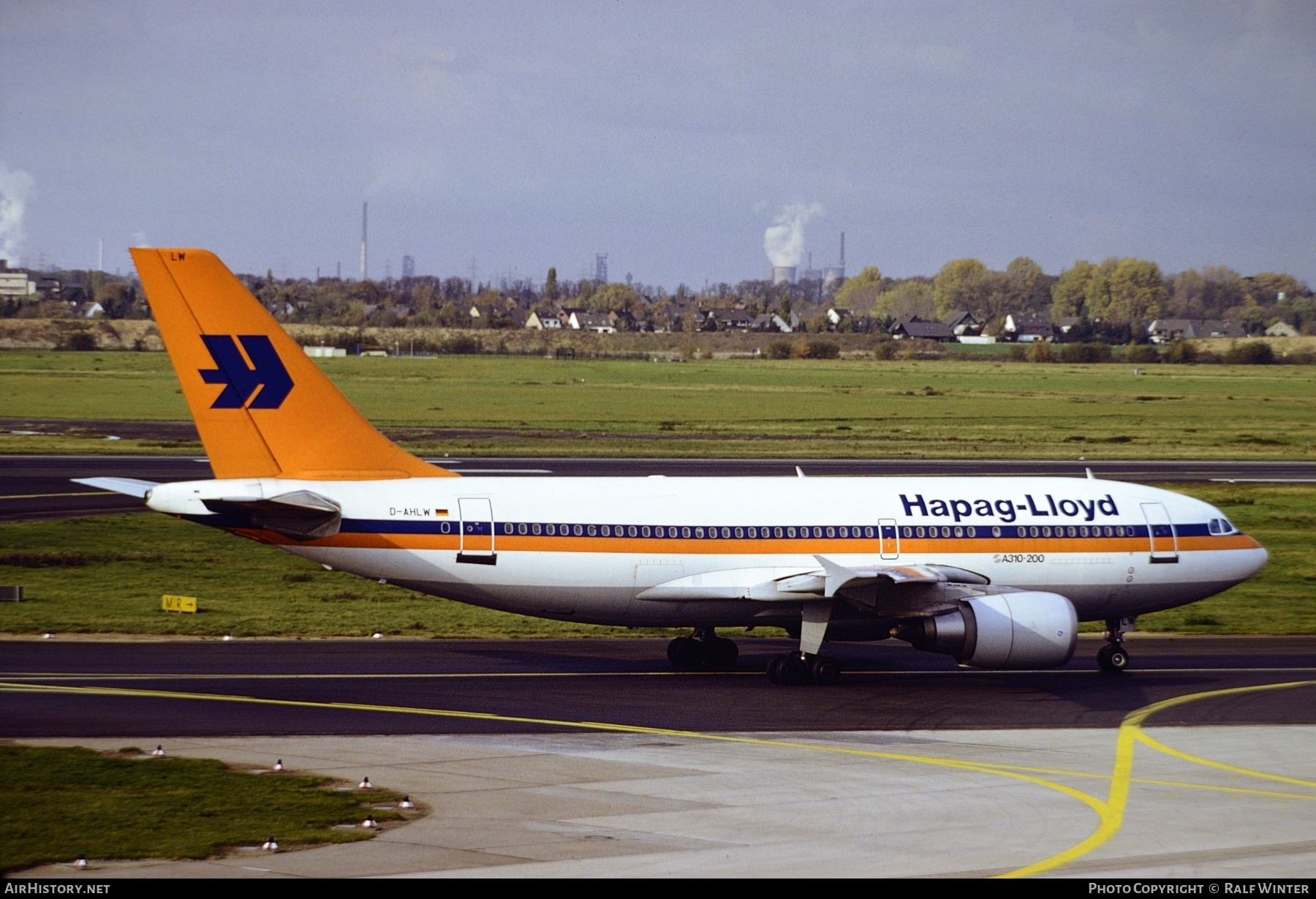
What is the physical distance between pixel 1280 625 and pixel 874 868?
97.4 feet

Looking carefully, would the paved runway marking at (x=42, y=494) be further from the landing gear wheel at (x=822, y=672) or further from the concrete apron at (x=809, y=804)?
the concrete apron at (x=809, y=804)

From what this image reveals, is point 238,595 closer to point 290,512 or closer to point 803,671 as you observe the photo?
point 290,512

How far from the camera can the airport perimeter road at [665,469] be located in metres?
68.8

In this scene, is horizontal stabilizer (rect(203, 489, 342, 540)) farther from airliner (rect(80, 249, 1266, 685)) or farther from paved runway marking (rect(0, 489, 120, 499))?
paved runway marking (rect(0, 489, 120, 499))

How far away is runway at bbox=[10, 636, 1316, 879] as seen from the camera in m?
19.8

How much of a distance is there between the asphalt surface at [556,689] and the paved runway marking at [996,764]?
166 mm

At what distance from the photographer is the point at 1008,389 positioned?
16438cm

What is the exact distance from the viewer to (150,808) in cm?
2184

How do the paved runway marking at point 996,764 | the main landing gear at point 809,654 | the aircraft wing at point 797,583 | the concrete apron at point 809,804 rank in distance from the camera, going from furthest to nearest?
the main landing gear at point 809,654 → the aircraft wing at point 797,583 → the paved runway marking at point 996,764 → the concrete apron at point 809,804

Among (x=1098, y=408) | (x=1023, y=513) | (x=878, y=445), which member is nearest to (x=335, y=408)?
(x=1023, y=513)

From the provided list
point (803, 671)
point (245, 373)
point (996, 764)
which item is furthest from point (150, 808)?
point (803, 671)

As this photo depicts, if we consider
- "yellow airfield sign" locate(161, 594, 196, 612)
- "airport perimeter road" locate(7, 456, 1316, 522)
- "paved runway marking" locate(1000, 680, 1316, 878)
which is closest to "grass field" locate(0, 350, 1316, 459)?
"airport perimeter road" locate(7, 456, 1316, 522)


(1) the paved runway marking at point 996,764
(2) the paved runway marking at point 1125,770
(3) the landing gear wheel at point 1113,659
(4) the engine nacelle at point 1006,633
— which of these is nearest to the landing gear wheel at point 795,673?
(4) the engine nacelle at point 1006,633
